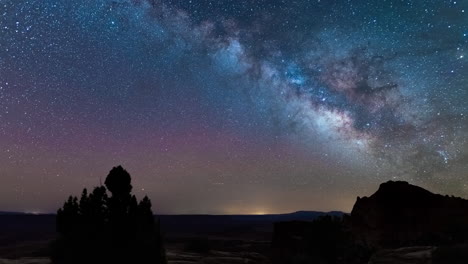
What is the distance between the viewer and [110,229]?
746 inches

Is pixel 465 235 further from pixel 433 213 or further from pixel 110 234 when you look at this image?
pixel 110 234

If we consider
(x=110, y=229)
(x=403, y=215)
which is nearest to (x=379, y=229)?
(x=403, y=215)

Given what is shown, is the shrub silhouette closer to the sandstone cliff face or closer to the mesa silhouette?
the mesa silhouette

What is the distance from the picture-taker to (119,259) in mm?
18594

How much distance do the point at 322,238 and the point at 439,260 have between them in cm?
1486

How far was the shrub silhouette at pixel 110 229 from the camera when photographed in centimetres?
1867

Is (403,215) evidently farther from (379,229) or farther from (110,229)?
(110,229)

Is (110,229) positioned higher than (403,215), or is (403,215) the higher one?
(403,215)

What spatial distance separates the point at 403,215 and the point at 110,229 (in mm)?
38159

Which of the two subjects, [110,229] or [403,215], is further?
[403,215]

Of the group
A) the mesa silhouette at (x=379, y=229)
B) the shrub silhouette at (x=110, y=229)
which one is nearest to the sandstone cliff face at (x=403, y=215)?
the mesa silhouette at (x=379, y=229)

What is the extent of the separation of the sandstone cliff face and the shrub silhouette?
32.2 m

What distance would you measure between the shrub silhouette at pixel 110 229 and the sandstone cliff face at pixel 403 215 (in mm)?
32183

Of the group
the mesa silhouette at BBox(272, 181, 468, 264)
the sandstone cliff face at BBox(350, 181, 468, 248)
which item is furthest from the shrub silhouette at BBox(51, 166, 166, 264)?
the sandstone cliff face at BBox(350, 181, 468, 248)
